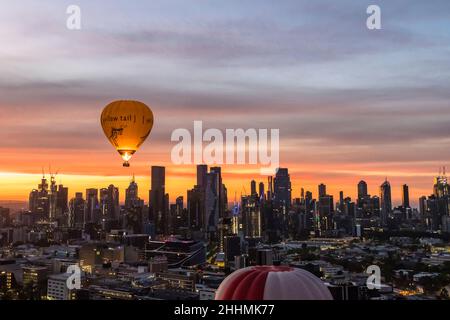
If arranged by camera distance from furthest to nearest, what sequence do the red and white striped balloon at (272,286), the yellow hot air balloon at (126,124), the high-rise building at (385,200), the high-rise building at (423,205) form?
the high-rise building at (385,200)
the high-rise building at (423,205)
the yellow hot air balloon at (126,124)
the red and white striped balloon at (272,286)

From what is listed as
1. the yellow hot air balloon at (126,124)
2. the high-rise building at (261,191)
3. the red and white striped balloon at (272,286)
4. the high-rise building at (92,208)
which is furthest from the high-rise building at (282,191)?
the red and white striped balloon at (272,286)

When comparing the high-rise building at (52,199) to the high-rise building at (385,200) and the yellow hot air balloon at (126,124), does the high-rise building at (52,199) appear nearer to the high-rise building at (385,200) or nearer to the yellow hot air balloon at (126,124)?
the high-rise building at (385,200)

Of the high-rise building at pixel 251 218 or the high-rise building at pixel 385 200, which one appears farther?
the high-rise building at pixel 385 200

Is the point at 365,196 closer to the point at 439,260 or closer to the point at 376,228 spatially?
the point at 376,228

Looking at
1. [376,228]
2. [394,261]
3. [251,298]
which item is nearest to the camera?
[251,298]
